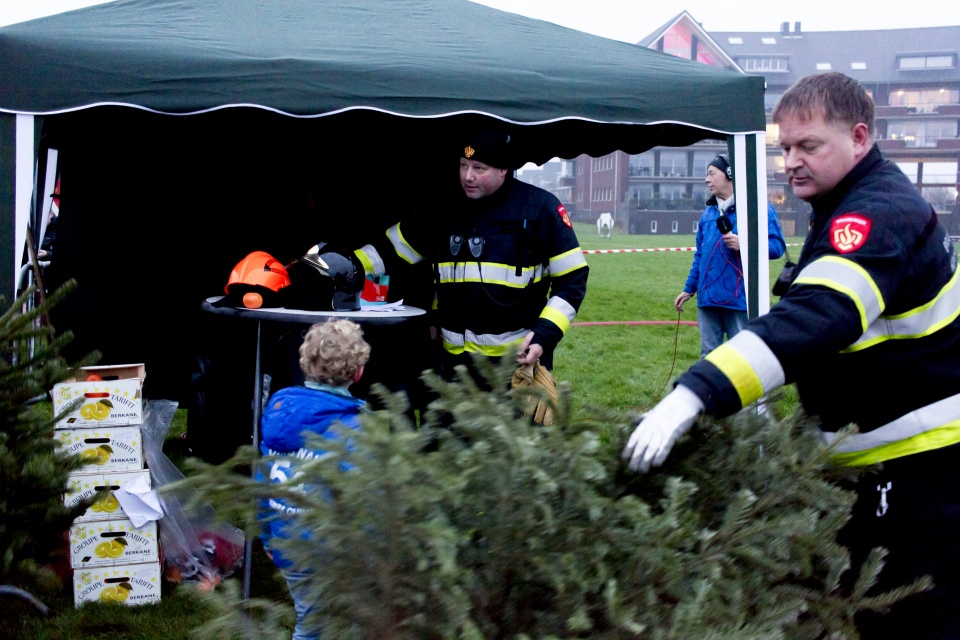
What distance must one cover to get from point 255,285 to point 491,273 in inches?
42.0

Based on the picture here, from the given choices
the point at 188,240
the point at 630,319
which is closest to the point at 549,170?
the point at 630,319

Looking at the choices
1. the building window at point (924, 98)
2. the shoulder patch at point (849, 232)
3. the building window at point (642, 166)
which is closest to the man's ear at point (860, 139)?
the shoulder patch at point (849, 232)

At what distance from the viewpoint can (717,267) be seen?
6.10 meters

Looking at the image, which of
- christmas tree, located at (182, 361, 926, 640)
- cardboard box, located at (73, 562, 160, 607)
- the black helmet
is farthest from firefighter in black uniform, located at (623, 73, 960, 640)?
cardboard box, located at (73, 562, 160, 607)

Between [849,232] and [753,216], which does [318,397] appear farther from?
[753,216]

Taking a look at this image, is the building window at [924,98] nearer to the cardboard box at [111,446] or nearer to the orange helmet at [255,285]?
the orange helmet at [255,285]

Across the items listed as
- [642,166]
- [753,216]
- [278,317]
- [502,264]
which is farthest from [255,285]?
[642,166]

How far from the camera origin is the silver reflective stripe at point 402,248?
4426mm

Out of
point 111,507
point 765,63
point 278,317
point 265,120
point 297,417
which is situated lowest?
point 111,507

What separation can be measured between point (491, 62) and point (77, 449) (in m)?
2.51

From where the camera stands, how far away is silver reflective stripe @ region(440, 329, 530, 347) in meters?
4.06

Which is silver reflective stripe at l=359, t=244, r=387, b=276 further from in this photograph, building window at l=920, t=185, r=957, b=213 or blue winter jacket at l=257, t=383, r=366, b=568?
building window at l=920, t=185, r=957, b=213

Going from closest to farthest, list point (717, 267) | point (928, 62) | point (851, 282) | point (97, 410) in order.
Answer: point (851, 282) < point (97, 410) < point (717, 267) < point (928, 62)

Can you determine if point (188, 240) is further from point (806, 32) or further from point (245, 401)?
point (806, 32)
